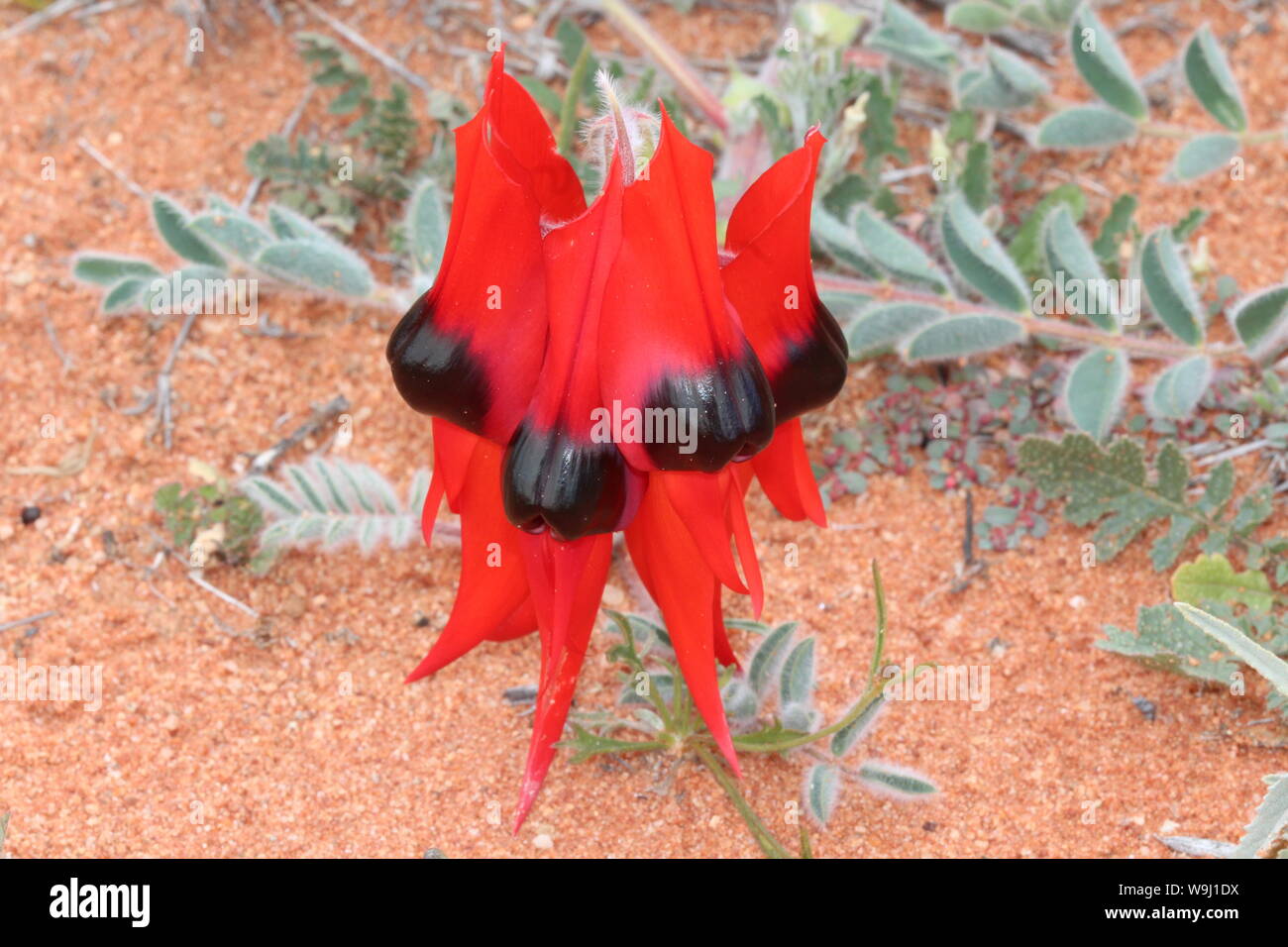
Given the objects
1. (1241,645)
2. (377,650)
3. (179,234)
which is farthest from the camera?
(179,234)

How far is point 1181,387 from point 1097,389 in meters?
0.15

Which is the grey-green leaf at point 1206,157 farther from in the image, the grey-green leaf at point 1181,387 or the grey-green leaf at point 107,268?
the grey-green leaf at point 107,268

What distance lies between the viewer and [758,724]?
2580mm

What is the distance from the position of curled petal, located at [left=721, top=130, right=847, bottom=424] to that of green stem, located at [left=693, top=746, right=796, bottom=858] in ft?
2.21

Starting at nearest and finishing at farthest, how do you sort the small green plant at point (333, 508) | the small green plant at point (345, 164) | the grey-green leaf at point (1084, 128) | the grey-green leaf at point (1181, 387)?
the small green plant at point (333, 508), the grey-green leaf at point (1181, 387), the grey-green leaf at point (1084, 128), the small green plant at point (345, 164)

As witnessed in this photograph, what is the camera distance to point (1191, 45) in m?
3.36

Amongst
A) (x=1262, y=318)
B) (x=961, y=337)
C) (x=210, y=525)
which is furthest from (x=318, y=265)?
(x=1262, y=318)

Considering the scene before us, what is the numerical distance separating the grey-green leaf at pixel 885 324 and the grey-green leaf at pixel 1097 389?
29 cm

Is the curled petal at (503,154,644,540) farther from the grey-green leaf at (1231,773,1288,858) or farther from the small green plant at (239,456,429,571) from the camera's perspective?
the small green plant at (239,456,429,571)

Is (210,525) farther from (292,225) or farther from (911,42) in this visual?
(911,42)

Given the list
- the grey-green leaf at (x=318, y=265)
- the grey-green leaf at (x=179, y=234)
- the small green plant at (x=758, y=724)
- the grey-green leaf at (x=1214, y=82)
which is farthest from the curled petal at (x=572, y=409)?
the grey-green leaf at (x=1214, y=82)

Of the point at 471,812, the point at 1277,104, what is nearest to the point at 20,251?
the point at 471,812

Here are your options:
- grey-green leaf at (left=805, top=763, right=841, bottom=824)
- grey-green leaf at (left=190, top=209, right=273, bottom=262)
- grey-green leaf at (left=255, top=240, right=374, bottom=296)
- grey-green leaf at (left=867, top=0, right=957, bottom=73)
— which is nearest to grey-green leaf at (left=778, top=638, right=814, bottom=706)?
grey-green leaf at (left=805, top=763, right=841, bottom=824)

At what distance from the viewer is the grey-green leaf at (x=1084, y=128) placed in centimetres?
347
